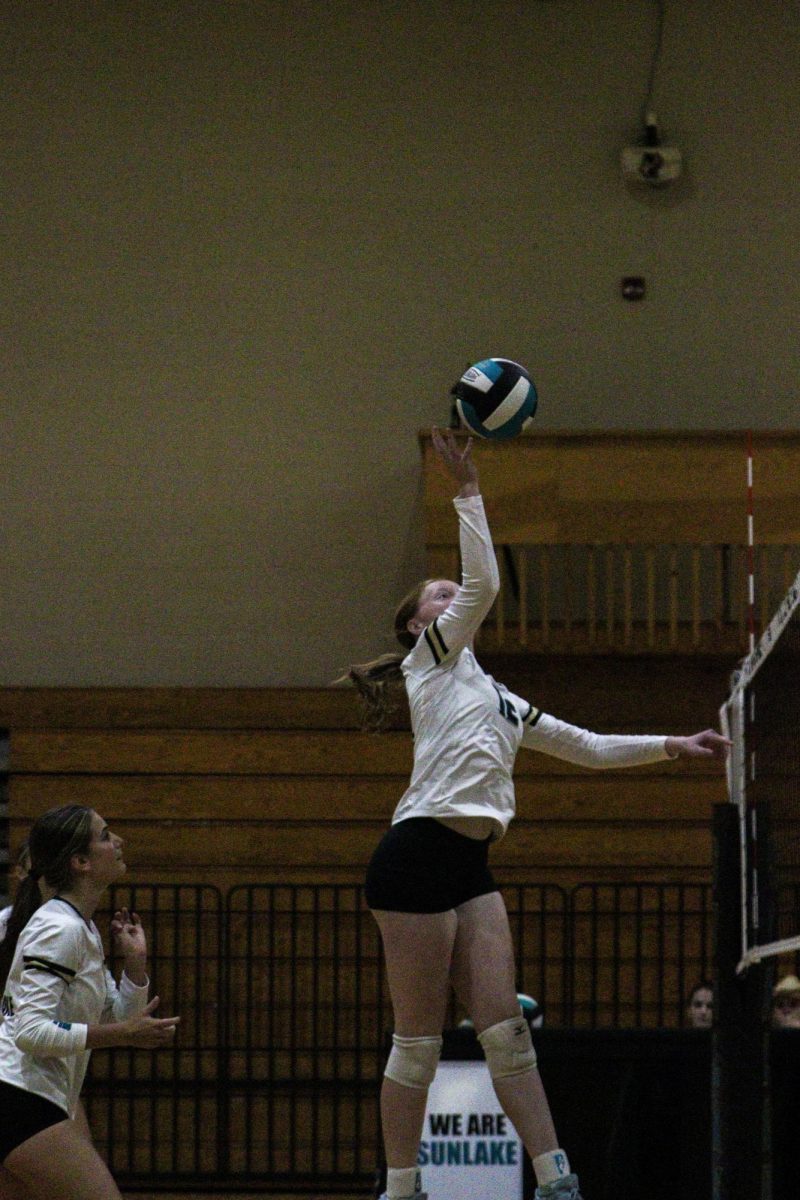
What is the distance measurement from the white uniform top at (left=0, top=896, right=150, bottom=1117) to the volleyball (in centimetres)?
199

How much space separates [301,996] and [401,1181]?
617 centimetres

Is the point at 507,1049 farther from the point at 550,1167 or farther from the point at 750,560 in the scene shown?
the point at 750,560

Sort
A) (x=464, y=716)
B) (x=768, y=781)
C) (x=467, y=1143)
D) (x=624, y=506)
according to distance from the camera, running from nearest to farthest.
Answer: (x=464, y=716) → (x=768, y=781) → (x=467, y=1143) → (x=624, y=506)

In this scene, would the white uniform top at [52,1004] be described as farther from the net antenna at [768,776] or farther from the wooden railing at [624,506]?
the wooden railing at [624,506]

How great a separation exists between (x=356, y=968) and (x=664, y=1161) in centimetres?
380

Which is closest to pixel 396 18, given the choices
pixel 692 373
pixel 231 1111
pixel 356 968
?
pixel 692 373

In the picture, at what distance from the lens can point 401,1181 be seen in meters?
4.69

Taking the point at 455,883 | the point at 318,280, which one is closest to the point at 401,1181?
the point at 455,883

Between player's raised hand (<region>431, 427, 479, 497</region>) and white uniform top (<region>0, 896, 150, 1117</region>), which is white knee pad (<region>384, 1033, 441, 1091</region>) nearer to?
white uniform top (<region>0, 896, 150, 1117</region>)

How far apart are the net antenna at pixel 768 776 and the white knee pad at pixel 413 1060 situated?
1.11 meters

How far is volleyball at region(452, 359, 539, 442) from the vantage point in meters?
→ 5.30

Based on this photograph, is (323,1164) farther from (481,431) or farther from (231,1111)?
(481,431)

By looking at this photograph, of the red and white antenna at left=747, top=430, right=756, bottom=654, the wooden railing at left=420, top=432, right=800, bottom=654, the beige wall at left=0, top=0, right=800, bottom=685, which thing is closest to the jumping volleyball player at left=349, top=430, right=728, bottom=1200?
the red and white antenna at left=747, top=430, right=756, bottom=654

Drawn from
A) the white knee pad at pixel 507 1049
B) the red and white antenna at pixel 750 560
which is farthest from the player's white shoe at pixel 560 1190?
the red and white antenna at pixel 750 560
